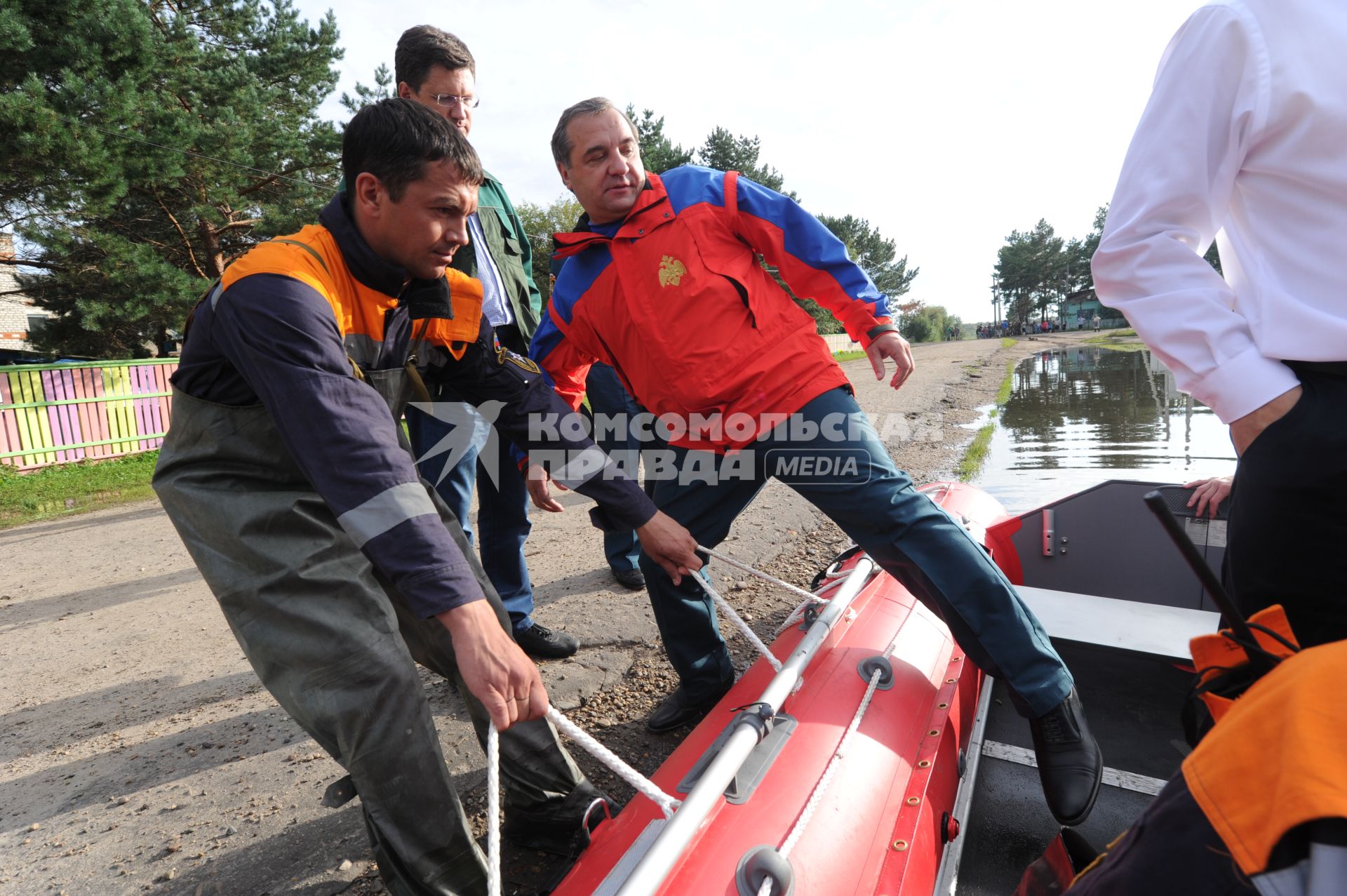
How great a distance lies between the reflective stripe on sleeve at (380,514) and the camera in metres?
1.23

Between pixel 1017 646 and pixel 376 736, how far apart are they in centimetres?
157

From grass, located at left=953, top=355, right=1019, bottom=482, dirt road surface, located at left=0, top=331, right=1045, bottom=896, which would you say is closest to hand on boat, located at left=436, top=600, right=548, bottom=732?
dirt road surface, located at left=0, top=331, right=1045, bottom=896

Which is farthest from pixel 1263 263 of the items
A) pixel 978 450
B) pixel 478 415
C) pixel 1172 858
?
→ pixel 978 450

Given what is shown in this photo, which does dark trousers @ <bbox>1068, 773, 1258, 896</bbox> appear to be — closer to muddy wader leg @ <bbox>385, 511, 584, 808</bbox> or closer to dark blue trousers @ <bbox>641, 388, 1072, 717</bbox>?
dark blue trousers @ <bbox>641, 388, 1072, 717</bbox>

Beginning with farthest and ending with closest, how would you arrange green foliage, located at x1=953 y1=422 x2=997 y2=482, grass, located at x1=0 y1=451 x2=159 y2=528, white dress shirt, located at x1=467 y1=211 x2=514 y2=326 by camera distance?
grass, located at x1=0 y1=451 x2=159 y2=528
green foliage, located at x1=953 y1=422 x2=997 y2=482
white dress shirt, located at x1=467 y1=211 x2=514 y2=326

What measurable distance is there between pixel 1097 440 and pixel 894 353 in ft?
25.1

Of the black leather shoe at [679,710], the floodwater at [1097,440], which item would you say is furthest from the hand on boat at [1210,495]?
the black leather shoe at [679,710]

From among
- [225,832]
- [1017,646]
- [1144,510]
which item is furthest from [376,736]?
[1144,510]

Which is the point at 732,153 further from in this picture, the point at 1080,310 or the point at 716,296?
the point at 1080,310

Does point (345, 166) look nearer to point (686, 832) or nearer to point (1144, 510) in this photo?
point (686, 832)

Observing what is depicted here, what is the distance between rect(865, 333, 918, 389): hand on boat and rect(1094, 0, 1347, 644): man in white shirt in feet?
2.90

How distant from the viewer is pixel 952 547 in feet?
6.18

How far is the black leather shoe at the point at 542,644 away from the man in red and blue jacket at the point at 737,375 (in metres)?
0.69

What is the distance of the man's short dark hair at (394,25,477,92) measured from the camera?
2.66 m
